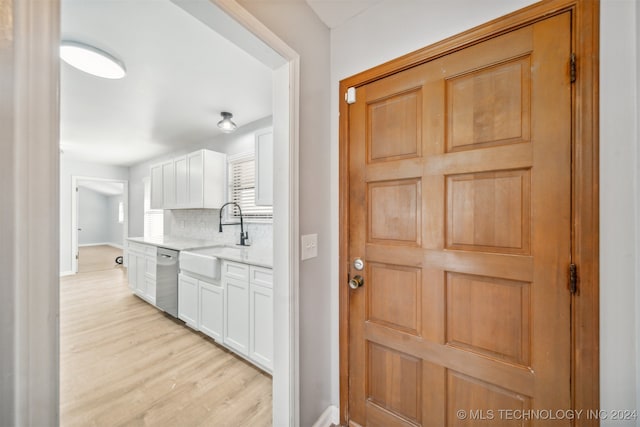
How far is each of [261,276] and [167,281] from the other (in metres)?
1.76

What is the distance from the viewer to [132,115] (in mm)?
2904

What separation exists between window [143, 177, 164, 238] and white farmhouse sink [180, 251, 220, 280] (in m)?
2.52

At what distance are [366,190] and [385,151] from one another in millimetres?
234

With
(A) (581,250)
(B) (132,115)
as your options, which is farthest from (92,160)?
(A) (581,250)

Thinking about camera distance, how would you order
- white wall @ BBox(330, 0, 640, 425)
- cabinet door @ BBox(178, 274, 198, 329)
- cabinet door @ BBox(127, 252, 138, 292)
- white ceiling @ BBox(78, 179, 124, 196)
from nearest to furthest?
white wall @ BBox(330, 0, 640, 425) → cabinet door @ BBox(178, 274, 198, 329) → cabinet door @ BBox(127, 252, 138, 292) → white ceiling @ BBox(78, 179, 124, 196)

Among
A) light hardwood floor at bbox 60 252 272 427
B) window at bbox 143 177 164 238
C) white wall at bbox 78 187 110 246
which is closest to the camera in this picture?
light hardwood floor at bbox 60 252 272 427

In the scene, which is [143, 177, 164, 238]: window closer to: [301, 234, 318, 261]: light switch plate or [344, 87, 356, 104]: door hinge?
[301, 234, 318, 261]: light switch plate

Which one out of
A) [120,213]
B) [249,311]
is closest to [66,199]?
[120,213]

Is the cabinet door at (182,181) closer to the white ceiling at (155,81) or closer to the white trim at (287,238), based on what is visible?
the white ceiling at (155,81)

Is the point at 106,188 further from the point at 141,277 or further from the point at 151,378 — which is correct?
the point at 151,378

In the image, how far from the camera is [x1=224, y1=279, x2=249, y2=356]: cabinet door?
81.5 inches

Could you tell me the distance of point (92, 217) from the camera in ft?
30.3

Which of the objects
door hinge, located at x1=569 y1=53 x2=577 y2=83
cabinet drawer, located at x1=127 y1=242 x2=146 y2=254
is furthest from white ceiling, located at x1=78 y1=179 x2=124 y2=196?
door hinge, located at x1=569 y1=53 x2=577 y2=83
